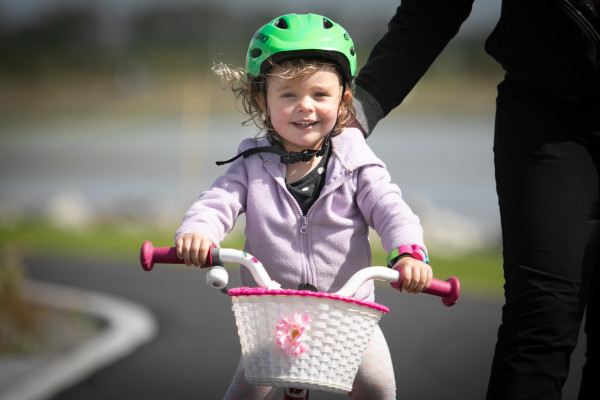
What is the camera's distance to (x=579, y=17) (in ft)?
11.2

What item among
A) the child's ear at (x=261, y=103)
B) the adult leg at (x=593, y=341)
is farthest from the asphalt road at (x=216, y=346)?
the child's ear at (x=261, y=103)

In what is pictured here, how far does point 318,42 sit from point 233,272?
1178 cm

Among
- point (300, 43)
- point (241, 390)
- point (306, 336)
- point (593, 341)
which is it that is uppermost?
point (300, 43)

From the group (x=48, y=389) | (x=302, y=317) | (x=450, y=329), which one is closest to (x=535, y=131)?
(x=302, y=317)

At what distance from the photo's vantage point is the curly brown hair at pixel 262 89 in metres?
3.46

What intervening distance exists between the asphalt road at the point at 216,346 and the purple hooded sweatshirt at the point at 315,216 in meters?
3.54

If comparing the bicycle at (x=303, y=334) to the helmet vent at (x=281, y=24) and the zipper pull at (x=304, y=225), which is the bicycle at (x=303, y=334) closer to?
the zipper pull at (x=304, y=225)

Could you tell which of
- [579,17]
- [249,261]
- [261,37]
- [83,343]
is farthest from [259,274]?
[83,343]

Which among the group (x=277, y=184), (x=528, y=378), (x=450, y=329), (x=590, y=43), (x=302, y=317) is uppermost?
(x=590, y=43)

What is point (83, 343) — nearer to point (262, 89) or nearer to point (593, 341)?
point (262, 89)

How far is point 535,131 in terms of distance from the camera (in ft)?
11.6

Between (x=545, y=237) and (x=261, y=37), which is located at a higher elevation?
(x=261, y=37)

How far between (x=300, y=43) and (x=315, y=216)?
1.96 feet

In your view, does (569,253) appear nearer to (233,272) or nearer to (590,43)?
(590,43)
